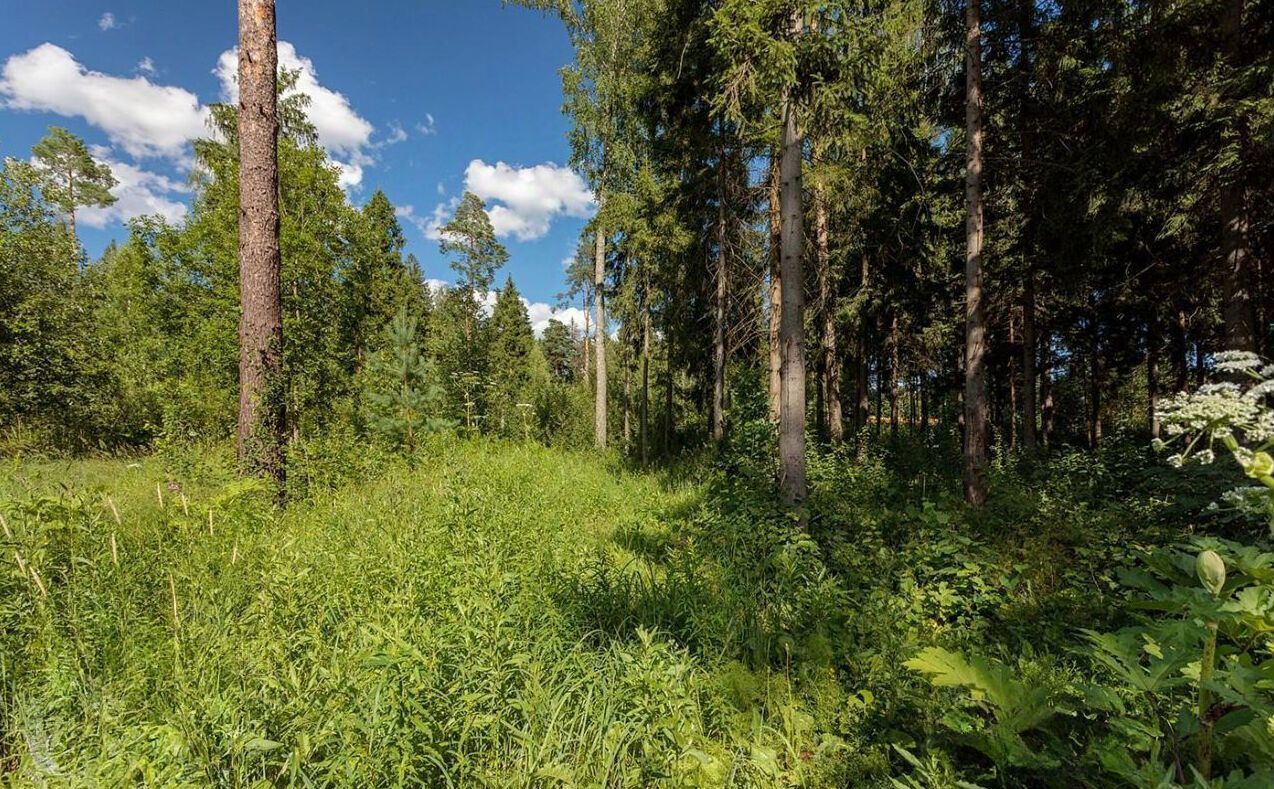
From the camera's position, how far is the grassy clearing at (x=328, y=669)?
6.27ft

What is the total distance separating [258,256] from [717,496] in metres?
6.06

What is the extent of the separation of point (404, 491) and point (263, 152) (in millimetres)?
A: 4134

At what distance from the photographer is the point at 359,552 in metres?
3.78

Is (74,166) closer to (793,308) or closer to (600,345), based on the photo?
(600,345)

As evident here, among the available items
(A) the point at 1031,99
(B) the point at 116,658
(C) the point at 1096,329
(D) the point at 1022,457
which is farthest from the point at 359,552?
(C) the point at 1096,329

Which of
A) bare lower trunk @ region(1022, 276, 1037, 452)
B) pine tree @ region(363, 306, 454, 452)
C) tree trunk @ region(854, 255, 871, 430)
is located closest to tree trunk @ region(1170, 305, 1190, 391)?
bare lower trunk @ region(1022, 276, 1037, 452)

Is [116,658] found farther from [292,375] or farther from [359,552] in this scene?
[292,375]

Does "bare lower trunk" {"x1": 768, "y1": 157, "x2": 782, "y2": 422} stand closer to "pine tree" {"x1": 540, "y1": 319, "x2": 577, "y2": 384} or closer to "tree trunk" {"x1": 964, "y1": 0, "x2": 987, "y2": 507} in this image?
"tree trunk" {"x1": 964, "y1": 0, "x2": 987, "y2": 507}

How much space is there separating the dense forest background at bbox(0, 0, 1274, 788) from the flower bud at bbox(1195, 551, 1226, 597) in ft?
0.03

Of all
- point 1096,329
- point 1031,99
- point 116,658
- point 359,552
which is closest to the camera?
point 116,658

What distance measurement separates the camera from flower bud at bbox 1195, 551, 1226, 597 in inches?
42.9

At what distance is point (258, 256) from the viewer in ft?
17.1

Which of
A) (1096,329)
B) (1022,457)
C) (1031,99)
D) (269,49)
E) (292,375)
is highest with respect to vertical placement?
(1031,99)


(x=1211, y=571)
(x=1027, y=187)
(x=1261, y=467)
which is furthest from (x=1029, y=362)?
(x=1261, y=467)
